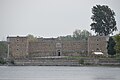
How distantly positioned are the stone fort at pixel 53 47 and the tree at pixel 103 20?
1.83 metres

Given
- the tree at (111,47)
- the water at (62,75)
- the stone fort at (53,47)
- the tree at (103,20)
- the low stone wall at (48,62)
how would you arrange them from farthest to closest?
the stone fort at (53,47) → the tree at (103,20) → the tree at (111,47) → the low stone wall at (48,62) → the water at (62,75)

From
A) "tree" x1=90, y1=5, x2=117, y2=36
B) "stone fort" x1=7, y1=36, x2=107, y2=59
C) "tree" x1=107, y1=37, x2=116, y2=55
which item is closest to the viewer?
"tree" x1=107, y1=37, x2=116, y2=55

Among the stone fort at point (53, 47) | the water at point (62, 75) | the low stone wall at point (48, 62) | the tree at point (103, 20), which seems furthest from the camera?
the stone fort at point (53, 47)

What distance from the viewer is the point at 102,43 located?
7519 cm

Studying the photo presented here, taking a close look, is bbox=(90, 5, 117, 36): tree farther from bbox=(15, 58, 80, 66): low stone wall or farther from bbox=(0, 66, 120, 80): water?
bbox=(0, 66, 120, 80): water

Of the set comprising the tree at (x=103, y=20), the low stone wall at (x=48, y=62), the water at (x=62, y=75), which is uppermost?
the tree at (x=103, y=20)

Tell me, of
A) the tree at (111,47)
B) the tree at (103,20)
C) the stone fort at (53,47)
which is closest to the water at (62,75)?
the tree at (111,47)

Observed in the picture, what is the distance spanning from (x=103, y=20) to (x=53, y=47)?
10249 mm

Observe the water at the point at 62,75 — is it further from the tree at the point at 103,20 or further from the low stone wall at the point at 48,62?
the tree at the point at 103,20

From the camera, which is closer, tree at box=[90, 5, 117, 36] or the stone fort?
tree at box=[90, 5, 117, 36]

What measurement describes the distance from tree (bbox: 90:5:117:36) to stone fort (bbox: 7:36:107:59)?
6.02 feet

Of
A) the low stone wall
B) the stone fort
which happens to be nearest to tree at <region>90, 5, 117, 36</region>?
the stone fort

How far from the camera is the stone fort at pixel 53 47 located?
7512 cm

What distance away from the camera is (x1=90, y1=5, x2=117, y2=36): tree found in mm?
72625
